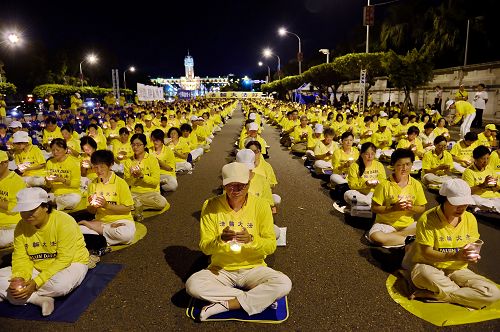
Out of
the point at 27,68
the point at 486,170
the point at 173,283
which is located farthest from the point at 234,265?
the point at 27,68

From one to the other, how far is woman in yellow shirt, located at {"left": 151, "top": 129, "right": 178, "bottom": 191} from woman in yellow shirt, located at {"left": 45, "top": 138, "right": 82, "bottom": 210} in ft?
5.82

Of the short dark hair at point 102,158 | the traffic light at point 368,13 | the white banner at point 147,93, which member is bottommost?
the short dark hair at point 102,158

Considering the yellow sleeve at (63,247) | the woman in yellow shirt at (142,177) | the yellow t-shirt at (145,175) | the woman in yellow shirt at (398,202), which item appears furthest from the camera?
the yellow t-shirt at (145,175)

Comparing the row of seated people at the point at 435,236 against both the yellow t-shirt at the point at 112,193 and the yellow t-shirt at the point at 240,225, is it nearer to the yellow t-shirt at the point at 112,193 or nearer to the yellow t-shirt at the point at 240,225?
the yellow t-shirt at the point at 240,225

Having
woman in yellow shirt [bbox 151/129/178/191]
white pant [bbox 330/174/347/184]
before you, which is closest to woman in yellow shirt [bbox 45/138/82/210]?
woman in yellow shirt [bbox 151/129/178/191]

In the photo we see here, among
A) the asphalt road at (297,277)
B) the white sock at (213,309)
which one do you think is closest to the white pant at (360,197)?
the asphalt road at (297,277)

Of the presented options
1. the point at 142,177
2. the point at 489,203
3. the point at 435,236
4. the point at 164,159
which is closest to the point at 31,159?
the point at 164,159

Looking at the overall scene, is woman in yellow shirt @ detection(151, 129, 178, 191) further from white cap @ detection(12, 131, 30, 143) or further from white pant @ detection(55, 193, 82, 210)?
white cap @ detection(12, 131, 30, 143)

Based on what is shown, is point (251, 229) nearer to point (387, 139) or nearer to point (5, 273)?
point (5, 273)

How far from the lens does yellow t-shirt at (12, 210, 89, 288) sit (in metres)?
4.04

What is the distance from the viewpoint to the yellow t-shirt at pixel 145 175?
278 inches

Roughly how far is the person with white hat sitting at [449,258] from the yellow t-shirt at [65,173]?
19.7 ft

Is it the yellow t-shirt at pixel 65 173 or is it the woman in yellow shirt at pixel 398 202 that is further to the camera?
→ the yellow t-shirt at pixel 65 173

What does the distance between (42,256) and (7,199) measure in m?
1.91
